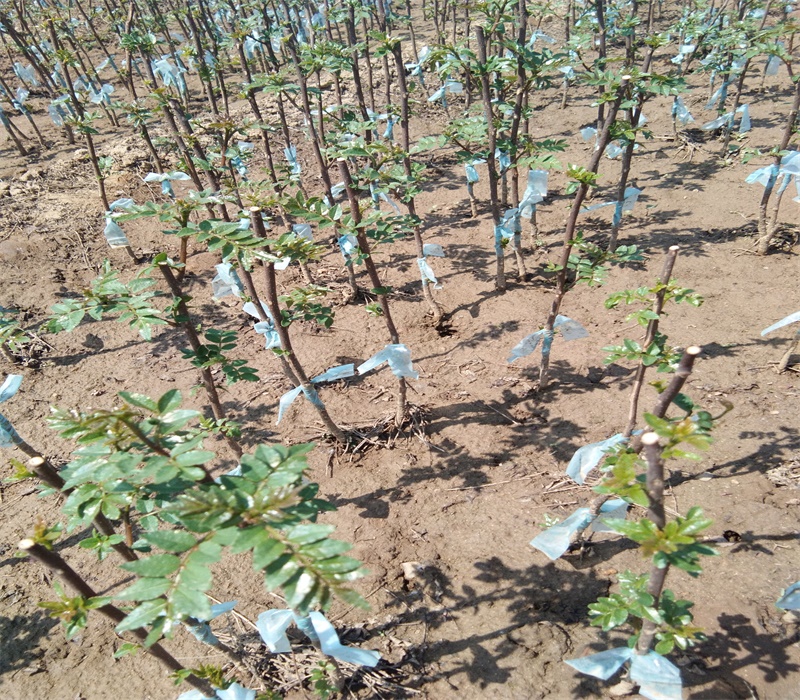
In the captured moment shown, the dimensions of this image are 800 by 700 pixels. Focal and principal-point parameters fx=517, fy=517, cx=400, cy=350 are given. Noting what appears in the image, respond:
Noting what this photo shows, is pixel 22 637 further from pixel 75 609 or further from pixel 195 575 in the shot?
pixel 195 575

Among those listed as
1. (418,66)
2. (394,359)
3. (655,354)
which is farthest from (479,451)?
(418,66)

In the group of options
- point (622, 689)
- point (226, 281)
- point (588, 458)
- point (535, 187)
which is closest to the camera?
point (622, 689)

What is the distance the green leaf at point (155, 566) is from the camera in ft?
3.52

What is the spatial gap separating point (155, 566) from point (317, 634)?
2.99ft

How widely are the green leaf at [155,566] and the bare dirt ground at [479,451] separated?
1308 millimetres

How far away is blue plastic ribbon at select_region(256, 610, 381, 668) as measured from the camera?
1798mm

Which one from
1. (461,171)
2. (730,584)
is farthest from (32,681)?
(461,171)

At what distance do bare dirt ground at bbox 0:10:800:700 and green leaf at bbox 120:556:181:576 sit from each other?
131 centimetres

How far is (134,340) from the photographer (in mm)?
4418

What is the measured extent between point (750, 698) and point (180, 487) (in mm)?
2103

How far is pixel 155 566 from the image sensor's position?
1086 millimetres

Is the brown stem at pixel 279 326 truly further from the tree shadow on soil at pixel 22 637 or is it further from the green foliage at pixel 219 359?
the tree shadow on soil at pixel 22 637

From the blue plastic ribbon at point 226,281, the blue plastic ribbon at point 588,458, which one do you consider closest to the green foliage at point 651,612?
the blue plastic ribbon at point 588,458

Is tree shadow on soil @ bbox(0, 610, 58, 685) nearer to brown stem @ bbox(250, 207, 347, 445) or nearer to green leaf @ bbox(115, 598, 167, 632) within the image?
brown stem @ bbox(250, 207, 347, 445)
